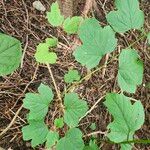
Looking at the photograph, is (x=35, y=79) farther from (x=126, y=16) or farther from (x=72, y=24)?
(x=126, y=16)

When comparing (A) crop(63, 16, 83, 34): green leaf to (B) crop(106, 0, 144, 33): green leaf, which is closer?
(B) crop(106, 0, 144, 33): green leaf

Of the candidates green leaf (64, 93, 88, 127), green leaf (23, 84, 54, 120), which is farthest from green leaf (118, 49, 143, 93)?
green leaf (23, 84, 54, 120)

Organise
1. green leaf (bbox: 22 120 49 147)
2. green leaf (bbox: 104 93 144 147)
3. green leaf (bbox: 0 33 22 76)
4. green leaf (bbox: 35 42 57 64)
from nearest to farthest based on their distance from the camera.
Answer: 1. green leaf (bbox: 0 33 22 76)
2. green leaf (bbox: 104 93 144 147)
3. green leaf (bbox: 22 120 49 147)
4. green leaf (bbox: 35 42 57 64)

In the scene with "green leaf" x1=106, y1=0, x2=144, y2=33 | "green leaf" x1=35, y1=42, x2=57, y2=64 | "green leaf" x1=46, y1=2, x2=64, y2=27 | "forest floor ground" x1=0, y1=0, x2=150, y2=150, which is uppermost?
"green leaf" x1=106, y1=0, x2=144, y2=33

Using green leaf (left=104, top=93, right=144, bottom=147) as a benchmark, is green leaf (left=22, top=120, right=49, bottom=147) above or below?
below

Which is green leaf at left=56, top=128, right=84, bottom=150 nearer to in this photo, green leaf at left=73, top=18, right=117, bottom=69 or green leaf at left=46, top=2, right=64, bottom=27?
green leaf at left=73, top=18, right=117, bottom=69

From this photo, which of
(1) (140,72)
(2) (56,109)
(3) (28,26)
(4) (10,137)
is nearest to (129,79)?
(1) (140,72)

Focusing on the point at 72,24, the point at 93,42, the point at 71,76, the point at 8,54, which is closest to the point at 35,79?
the point at 71,76

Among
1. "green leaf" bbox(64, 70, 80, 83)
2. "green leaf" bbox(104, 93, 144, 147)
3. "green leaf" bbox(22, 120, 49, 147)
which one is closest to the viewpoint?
"green leaf" bbox(104, 93, 144, 147)
